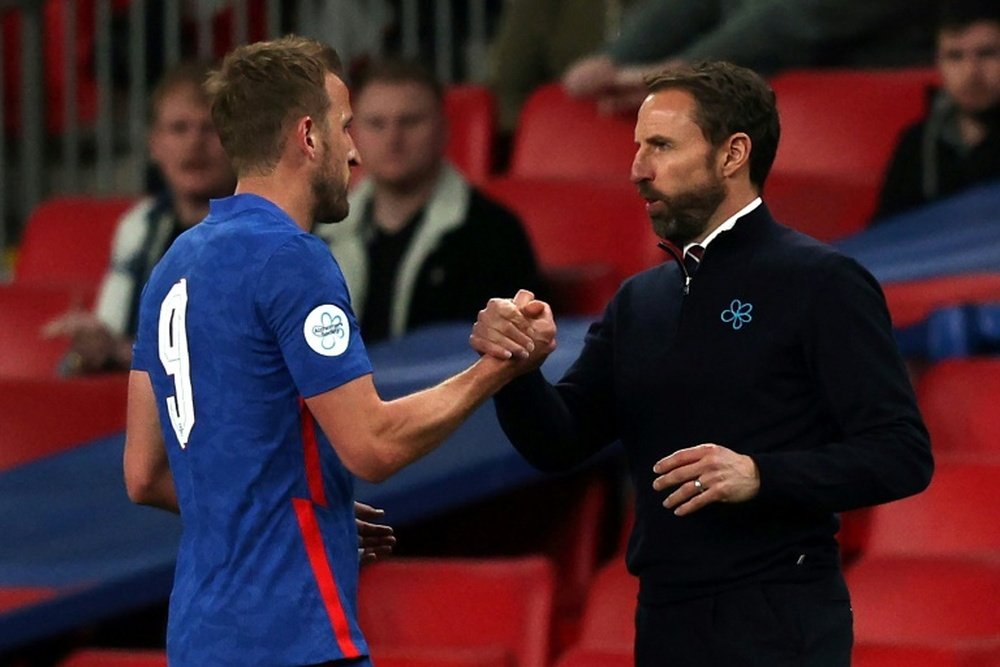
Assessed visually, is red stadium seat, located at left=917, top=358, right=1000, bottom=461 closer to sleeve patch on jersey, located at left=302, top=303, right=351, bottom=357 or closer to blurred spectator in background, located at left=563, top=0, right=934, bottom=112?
blurred spectator in background, located at left=563, top=0, right=934, bottom=112

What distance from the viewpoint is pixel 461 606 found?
444 centimetres

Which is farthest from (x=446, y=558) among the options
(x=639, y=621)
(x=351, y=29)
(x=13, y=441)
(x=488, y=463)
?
(x=351, y=29)

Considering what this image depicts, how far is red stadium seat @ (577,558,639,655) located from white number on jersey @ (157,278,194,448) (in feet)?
5.03

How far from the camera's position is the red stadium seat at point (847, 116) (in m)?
6.21

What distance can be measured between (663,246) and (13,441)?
108 inches

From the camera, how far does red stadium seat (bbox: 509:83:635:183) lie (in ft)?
21.8

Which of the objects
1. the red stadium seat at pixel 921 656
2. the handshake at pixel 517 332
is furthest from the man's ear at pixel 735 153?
the red stadium seat at pixel 921 656

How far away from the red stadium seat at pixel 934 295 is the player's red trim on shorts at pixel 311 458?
7.16 feet

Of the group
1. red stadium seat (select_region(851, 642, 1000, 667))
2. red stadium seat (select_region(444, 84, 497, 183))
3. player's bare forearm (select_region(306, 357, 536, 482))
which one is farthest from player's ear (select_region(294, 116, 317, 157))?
red stadium seat (select_region(444, 84, 497, 183))

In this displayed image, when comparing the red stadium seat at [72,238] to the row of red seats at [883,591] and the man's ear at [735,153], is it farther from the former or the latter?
the man's ear at [735,153]

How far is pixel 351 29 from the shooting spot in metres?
7.49

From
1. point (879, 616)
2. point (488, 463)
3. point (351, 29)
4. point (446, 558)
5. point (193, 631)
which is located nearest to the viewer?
point (193, 631)

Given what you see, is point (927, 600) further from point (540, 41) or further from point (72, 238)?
point (72, 238)

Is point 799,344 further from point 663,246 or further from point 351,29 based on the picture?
point 351,29
